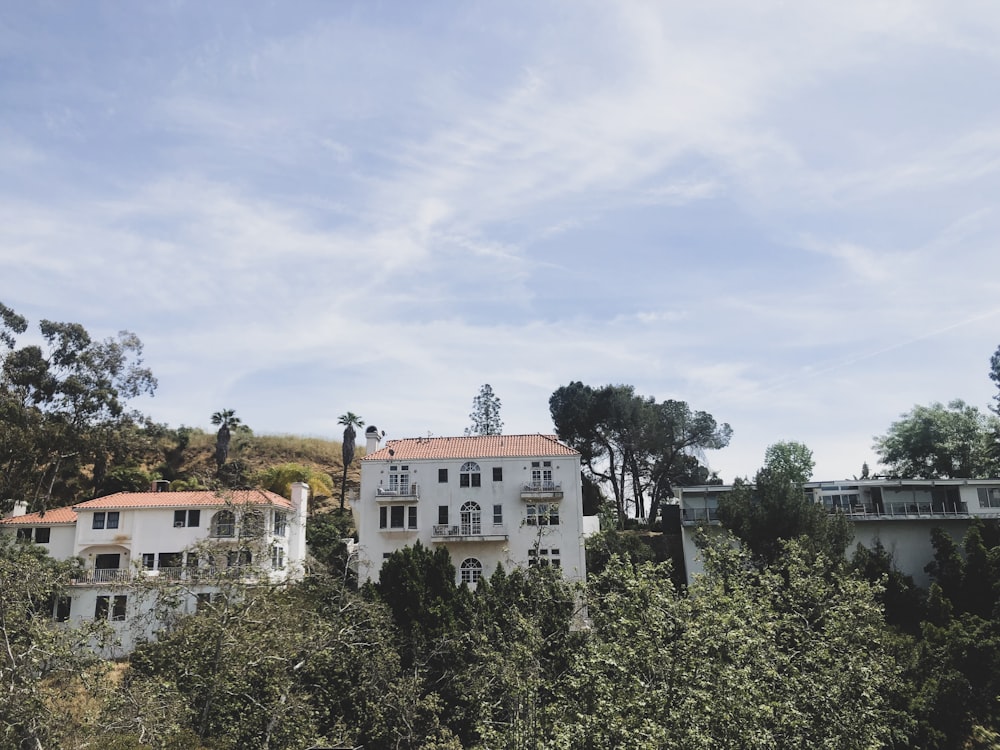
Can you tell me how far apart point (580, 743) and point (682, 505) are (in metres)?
35.7

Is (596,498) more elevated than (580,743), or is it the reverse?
(596,498)

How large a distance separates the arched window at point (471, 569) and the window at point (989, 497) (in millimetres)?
31395

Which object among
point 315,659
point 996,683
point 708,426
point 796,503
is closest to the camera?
point 315,659

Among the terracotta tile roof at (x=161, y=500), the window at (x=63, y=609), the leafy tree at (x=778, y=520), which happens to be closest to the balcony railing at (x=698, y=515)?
the leafy tree at (x=778, y=520)

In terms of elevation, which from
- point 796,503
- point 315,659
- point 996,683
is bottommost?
point 996,683

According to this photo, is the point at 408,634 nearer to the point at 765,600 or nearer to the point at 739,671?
the point at 765,600

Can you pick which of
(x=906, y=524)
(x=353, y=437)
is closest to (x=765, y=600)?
(x=906, y=524)

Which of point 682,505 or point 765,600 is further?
point 682,505

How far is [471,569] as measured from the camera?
48.2 metres

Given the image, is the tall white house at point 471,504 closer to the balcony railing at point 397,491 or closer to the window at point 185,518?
the balcony railing at point 397,491

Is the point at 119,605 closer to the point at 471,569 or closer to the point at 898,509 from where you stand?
the point at 471,569

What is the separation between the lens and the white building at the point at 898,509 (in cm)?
5059

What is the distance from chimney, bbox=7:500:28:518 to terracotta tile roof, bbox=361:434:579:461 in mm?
19879

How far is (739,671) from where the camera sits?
58.9 feet
